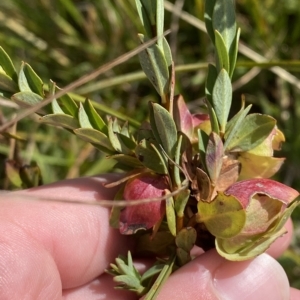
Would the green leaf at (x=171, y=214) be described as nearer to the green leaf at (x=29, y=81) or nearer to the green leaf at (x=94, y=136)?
the green leaf at (x=94, y=136)

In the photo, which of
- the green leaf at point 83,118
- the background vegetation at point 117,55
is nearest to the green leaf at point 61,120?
the green leaf at point 83,118

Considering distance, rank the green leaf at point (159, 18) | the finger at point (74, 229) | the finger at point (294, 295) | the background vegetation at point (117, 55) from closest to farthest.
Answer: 1. the green leaf at point (159, 18)
2. the finger at point (74, 229)
3. the finger at point (294, 295)
4. the background vegetation at point (117, 55)

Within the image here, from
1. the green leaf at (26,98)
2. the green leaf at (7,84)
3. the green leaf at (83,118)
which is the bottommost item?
the green leaf at (83,118)

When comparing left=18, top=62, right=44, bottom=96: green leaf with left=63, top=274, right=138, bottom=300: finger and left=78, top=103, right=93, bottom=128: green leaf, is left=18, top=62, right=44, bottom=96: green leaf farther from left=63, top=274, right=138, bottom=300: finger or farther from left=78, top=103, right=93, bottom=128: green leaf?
left=63, top=274, right=138, bottom=300: finger

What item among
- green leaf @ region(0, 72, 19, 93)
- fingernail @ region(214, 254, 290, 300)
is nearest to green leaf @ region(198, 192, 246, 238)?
fingernail @ region(214, 254, 290, 300)

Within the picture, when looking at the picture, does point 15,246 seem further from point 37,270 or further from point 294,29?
point 294,29

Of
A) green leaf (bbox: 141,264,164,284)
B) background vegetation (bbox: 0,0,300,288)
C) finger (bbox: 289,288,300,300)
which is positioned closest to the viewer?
green leaf (bbox: 141,264,164,284)

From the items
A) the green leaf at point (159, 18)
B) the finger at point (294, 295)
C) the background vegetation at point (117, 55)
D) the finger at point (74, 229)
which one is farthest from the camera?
the background vegetation at point (117, 55)
